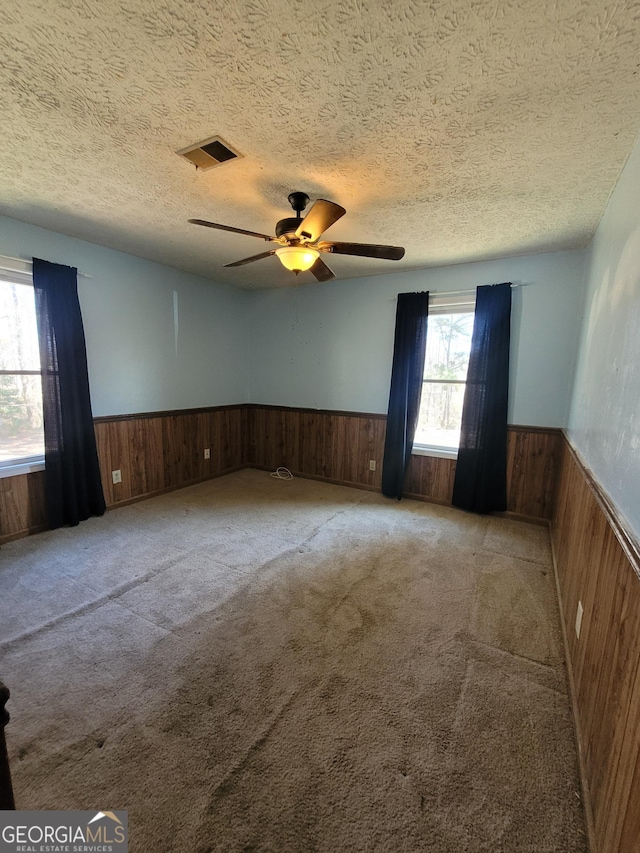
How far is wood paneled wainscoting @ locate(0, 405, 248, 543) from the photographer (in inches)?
110

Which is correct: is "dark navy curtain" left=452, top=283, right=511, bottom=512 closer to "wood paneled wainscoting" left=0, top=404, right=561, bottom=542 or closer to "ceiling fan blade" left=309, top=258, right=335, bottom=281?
"wood paneled wainscoting" left=0, top=404, right=561, bottom=542

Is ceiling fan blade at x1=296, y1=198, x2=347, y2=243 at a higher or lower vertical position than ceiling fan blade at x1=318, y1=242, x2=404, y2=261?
higher

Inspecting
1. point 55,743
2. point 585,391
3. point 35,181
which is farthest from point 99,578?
point 585,391

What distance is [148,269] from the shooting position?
3.55 meters

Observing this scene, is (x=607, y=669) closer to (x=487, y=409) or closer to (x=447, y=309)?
(x=487, y=409)

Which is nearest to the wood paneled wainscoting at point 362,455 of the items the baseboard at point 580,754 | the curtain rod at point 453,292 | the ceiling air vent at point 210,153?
the curtain rod at point 453,292

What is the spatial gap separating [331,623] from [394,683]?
460 millimetres

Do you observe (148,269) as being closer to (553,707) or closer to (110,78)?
(110,78)

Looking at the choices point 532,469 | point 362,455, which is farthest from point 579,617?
point 362,455

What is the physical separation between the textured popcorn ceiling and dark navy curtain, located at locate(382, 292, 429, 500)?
3.92ft

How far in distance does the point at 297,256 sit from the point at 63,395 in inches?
89.6

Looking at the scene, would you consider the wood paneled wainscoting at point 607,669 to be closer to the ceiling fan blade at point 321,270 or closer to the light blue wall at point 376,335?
the light blue wall at point 376,335

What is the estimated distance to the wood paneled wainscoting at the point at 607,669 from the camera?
88 centimetres

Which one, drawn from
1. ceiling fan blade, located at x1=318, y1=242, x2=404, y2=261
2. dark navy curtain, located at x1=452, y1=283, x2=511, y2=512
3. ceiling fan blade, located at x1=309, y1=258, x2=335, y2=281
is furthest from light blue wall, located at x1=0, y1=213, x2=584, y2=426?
ceiling fan blade, located at x1=318, y1=242, x2=404, y2=261
